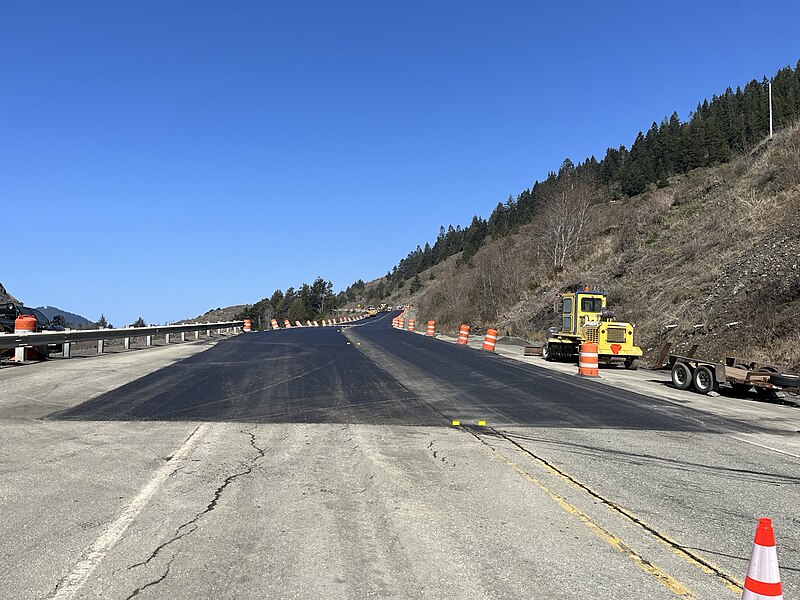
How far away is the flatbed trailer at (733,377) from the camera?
46.9 feet

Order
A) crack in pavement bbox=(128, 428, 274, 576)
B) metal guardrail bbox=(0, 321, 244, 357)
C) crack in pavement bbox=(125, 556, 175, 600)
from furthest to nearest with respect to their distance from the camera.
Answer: metal guardrail bbox=(0, 321, 244, 357)
crack in pavement bbox=(128, 428, 274, 576)
crack in pavement bbox=(125, 556, 175, 600)

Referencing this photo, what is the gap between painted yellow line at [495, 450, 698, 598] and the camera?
424 cm

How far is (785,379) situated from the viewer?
1402cm

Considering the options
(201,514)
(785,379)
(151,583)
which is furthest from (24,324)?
(785,379)

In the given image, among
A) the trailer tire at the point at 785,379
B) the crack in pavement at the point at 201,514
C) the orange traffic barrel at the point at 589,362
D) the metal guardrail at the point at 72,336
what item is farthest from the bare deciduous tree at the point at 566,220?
the crack in pavement at the point at 201,514

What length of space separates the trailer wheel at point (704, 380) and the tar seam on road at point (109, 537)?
13.1 meters

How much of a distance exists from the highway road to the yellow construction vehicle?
31.7 ft

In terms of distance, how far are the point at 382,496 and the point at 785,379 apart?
463 inches

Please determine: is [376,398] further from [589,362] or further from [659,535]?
[589,362]

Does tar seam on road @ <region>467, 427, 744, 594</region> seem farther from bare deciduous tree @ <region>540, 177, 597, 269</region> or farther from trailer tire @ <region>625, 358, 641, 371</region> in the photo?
bare deciduous tree @ <region>540, 177, 597, 269</region>

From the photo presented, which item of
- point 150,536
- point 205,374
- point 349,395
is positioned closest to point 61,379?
point 205,374

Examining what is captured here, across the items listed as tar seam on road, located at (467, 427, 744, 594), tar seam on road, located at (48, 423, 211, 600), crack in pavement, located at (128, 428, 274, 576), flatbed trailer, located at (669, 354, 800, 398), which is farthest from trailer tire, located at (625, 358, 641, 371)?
tar seam on road, located at (48, 423, 211, 600)

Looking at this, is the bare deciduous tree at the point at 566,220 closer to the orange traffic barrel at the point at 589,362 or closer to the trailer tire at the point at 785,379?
the orange traffic barrel at the point at 589,362

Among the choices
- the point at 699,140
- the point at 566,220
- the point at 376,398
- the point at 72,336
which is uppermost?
the point at 699,140
